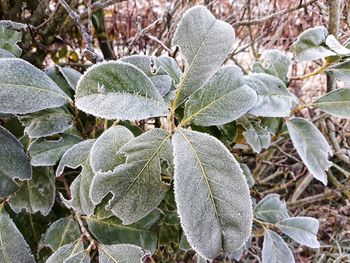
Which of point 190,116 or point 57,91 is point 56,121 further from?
point 190,116

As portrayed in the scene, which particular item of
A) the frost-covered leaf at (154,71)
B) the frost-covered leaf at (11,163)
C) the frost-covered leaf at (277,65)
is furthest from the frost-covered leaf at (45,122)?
the frost-covered leaf at (277,65)

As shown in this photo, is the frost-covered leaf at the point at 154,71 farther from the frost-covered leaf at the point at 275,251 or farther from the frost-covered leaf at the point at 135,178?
the frost-covered leaf at the point at 275,251

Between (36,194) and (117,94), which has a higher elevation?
(117,94)

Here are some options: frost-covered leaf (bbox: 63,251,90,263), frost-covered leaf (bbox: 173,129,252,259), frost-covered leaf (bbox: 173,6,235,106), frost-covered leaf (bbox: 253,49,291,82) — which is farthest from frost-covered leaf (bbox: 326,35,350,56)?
frost-covered leaf (bbox: 63,251,90,263)

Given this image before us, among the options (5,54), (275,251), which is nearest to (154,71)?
(5,54)

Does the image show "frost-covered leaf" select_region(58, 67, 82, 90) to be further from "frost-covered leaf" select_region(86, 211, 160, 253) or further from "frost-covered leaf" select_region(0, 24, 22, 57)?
"frost-covered leaf" select_region(86, 211, 160, 253)

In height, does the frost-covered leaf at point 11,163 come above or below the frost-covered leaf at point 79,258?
above

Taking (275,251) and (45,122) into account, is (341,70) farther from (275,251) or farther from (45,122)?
(45,122)
